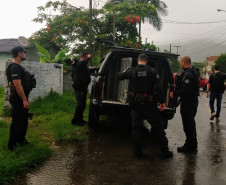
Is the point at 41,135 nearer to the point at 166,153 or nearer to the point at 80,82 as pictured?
the point at 80,82

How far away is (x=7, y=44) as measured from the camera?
22.7m

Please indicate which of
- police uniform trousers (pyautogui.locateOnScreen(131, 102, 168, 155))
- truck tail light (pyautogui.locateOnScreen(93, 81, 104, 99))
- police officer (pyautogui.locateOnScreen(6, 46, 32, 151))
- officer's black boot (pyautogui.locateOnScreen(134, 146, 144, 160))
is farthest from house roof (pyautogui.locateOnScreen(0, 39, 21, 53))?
officer's black boot (pyautogui.locateOnScreen(134, 146, 144, 160))

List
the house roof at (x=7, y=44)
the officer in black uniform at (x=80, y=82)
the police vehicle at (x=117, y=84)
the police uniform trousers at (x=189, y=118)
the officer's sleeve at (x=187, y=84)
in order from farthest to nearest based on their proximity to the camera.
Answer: the house roof at (x=7, y=44), the officer in black uniform at (x=80, y=82), the police vehicle at (x=117, y=84), the police uniform trousers at (x=189, y=118), the officer's sleeve at (x=187, y=84)

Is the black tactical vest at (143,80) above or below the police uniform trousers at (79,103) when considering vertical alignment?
above

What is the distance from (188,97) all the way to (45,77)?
5394mm

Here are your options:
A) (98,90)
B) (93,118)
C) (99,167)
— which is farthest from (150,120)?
(93,118)

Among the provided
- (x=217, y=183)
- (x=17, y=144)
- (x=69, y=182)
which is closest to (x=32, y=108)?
(x=17, y=144)

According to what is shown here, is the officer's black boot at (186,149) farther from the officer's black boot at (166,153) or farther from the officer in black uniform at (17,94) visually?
the officer in black uniform at (17,94)

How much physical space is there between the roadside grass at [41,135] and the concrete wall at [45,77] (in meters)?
0.23

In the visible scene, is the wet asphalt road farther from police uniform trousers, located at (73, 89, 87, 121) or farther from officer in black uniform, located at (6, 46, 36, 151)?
police uniform trousers, located at (73, 89, 87, 121)

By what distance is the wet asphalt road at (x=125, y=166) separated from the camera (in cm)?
321

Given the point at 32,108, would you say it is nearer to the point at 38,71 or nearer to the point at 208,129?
the point at 38,71

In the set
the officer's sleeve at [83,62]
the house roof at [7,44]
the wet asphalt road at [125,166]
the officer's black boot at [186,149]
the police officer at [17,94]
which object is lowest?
the wet asphalt road at [125,166]

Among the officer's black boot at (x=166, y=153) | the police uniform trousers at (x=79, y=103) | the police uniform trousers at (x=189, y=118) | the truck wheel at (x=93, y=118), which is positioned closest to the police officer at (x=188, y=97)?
the police uniform trousers at (x=189, y=118)
